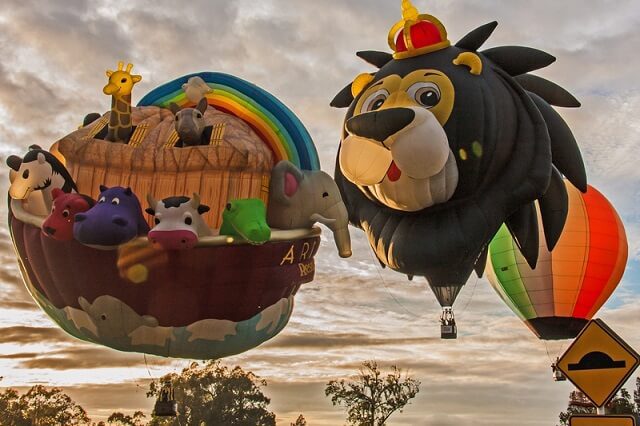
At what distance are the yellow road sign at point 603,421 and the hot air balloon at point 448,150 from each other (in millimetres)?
4751

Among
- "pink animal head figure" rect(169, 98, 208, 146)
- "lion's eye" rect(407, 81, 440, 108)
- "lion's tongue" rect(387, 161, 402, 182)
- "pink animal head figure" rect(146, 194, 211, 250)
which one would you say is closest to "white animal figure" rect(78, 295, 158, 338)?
"pink animal head figure" rect(146, 194, 211, 250)

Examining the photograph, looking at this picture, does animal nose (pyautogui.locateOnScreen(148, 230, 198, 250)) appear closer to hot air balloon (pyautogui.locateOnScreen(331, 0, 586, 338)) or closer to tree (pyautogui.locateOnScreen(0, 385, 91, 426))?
hot air balloon (pyautogui.locateOnScreen(331, 0, 586, 338))

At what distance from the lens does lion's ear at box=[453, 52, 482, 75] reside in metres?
9.11

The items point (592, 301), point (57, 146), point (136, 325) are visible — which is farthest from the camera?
point (592, 301)

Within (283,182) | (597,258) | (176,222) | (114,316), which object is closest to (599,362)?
(176,222)

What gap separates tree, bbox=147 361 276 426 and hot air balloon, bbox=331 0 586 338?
26259 mm

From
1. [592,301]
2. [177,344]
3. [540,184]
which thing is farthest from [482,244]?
[592,301]

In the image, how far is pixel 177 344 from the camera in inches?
383

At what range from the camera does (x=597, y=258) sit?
15875 millimetres

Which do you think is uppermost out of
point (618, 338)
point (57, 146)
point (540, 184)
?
point (57, 146)

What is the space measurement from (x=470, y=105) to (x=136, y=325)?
5.04m

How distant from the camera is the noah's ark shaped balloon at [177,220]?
9008 mm

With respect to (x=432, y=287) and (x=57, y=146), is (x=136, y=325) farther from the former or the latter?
(x=432, y=287)

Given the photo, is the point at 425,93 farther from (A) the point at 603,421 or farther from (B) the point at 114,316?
(A) the point at 603,421
